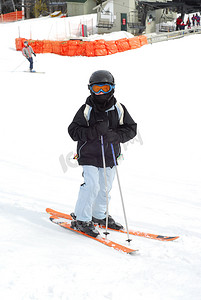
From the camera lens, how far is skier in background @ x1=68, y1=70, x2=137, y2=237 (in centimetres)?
319

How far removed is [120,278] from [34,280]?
69 centimetres

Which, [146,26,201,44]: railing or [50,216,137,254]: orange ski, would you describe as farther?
[146,26,201,44]: railing

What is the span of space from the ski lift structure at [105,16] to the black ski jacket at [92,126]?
33678 mm

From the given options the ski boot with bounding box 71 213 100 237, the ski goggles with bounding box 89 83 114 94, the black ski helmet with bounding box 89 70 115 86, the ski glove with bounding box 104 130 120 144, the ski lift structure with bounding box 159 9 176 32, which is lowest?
the ski boot with bounding box 71 213 100 237

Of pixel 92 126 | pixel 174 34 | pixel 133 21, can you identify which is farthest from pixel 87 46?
pixel 92 126

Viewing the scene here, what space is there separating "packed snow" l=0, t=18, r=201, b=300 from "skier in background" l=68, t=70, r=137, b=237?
0.39 metres

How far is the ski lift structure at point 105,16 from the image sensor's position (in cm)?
3456

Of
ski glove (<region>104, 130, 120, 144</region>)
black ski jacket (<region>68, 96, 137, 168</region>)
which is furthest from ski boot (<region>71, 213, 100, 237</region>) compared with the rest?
ski glove (<region>104, 130, 120, 144</region>)

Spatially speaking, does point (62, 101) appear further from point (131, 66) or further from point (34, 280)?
point (34, 280)

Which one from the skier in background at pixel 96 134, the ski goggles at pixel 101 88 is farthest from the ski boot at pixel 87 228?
the ski goggles at pixel 101 88

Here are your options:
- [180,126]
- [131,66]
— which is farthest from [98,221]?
[131,66]

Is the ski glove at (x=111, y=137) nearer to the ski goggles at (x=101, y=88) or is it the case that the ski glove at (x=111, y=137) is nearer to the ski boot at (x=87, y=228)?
the ski goggles at (x=101, y=88)

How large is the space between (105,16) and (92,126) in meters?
34.7

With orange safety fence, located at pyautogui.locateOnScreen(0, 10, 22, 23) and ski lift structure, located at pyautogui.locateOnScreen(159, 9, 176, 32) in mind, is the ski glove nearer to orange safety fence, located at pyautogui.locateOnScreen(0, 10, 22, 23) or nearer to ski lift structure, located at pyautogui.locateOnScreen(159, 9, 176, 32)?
ski lift structure, located at pyautogui.locateOnScreen(159, 9, 176, 32)
